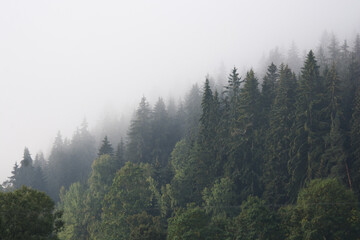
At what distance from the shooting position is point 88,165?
13200cm

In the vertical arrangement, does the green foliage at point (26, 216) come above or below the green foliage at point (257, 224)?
above

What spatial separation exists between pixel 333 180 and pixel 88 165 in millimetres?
97352

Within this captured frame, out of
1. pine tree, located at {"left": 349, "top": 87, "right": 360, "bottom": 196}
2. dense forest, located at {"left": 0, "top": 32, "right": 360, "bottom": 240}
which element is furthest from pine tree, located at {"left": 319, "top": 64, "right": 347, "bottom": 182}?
pine tree, located at {"left": 349, "top": 87, "right": 360, "bottom": 196}

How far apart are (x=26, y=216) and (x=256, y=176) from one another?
3941 centimetres

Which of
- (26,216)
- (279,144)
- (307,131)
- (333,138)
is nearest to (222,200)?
(279,144)

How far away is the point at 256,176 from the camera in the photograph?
64875 millimetres

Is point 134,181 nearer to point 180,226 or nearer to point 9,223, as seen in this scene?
point 180,226

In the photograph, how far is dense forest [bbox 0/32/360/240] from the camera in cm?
4803

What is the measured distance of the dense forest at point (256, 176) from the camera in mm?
48031

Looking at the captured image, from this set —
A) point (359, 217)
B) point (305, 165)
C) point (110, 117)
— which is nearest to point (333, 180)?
point (359, 217)

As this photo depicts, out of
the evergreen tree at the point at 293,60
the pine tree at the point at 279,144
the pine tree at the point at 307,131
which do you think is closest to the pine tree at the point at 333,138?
the pine tree at the point at 307,131

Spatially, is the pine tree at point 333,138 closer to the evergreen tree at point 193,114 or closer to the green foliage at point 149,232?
the green foliage at point 149,232

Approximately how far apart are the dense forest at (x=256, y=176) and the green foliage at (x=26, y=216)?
18.6 meters

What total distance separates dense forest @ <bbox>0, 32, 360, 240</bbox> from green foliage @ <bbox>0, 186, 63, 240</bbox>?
18.6 m
